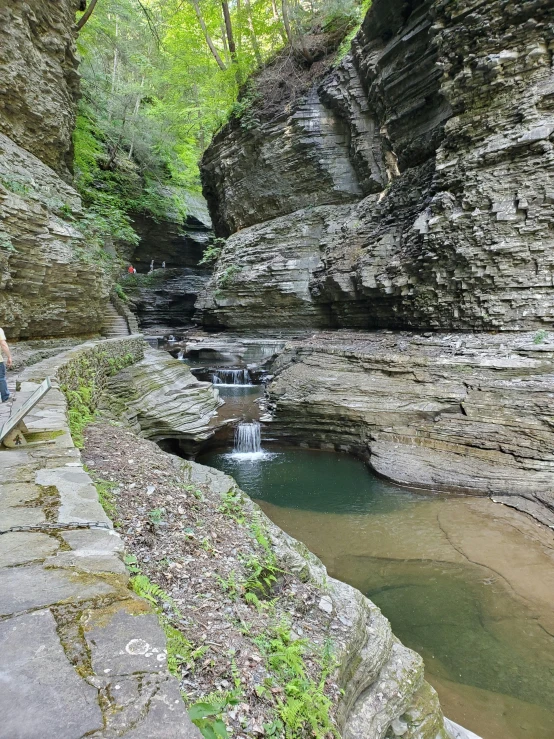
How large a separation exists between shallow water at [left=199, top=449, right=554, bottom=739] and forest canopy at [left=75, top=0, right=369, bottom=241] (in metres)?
15.4

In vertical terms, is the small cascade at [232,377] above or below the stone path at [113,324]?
below

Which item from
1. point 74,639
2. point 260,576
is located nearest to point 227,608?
point 260,576

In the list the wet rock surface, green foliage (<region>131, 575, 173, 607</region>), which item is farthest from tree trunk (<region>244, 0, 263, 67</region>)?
green foliage (<region>131, 575, 173, 607</region>)

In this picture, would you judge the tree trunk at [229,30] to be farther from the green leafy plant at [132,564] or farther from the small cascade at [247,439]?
the green leafy plant at [132,564]

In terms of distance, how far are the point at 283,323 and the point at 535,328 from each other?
12396 mm

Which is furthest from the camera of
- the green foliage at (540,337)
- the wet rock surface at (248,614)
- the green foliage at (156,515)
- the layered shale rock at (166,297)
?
the layered shale rock at (166,297)

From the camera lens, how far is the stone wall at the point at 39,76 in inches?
444

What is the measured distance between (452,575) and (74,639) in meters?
6.41

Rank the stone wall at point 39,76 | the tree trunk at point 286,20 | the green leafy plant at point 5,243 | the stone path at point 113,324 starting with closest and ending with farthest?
the green leafy plant at point 5,243 → the stone wall at point 39,76 → the stone path at point 113,324 → the tree trunk at point 286,20

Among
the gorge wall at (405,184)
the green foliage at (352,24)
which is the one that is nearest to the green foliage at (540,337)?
the gorge wall at (405,184)

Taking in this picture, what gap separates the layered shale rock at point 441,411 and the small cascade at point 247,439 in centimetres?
58

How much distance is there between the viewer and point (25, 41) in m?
11.7

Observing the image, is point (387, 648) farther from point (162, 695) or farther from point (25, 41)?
point (25, 41)

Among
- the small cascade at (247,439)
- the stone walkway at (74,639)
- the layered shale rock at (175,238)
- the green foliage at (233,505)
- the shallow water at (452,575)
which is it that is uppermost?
the layered shale rock at (175,238)
